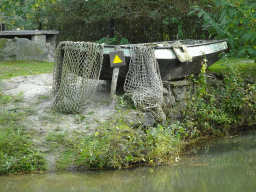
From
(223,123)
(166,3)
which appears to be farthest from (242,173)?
(166,3)

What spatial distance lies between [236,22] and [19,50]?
21.9ft

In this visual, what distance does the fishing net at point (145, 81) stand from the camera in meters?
6.49

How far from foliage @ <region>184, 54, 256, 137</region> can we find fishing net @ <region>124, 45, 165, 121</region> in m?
1.29

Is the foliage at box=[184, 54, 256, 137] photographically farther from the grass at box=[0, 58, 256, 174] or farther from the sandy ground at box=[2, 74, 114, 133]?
the sandy ground at box=[2, 74, 114, 133]

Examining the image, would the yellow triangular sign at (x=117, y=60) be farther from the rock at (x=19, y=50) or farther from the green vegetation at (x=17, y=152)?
the rock at (x=19, y=50)

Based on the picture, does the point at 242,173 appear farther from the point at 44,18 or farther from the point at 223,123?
the point at 44,18

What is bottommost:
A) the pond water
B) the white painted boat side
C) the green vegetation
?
the pond water

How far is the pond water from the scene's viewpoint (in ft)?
15.5

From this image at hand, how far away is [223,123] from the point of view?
8336 mm

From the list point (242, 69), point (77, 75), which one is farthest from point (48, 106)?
point (242, 69)

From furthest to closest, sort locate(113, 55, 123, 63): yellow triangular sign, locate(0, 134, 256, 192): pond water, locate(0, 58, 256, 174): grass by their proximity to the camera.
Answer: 1. locate(113, 55, 123, 63): yellow triangular sign
2. locate(0, 58, 256, 174): grass
3. locate(0, 134, 256, 192): pond water

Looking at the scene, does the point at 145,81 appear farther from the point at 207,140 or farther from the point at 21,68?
the point at 21,68

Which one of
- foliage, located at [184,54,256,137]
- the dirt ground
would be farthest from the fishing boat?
the dirt ground

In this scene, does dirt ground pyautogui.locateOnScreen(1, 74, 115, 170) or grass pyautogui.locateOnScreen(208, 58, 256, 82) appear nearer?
dirt ground pyautogui.locateOnScreen(1, 74, 115, 170)
